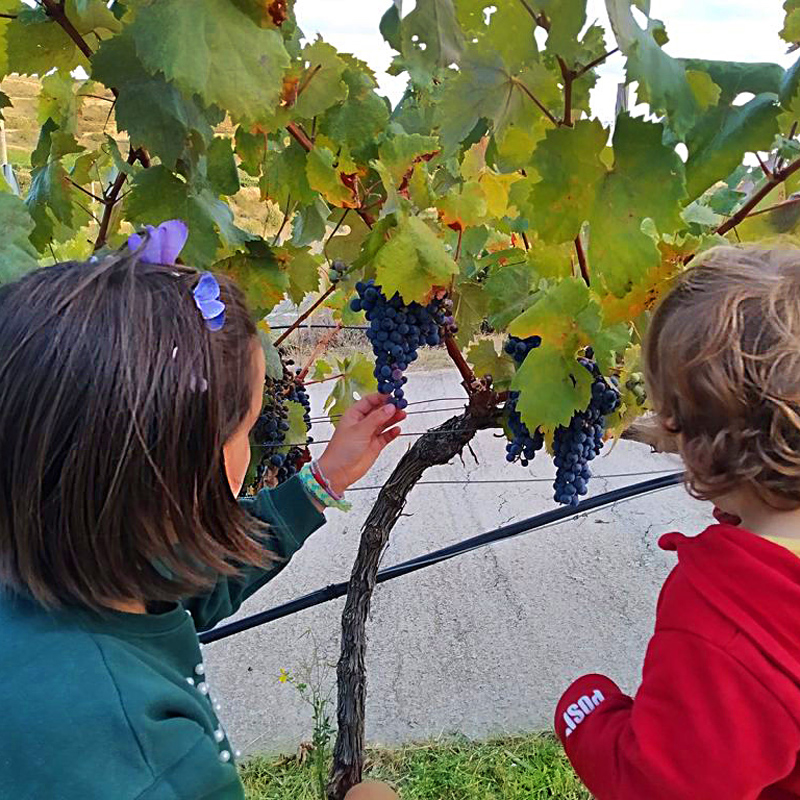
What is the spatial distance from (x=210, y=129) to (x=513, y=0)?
1.32 feet

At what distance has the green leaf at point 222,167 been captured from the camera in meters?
1.23

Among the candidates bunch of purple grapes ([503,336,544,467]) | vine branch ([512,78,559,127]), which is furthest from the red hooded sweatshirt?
vine branch ([512,78,559,127])

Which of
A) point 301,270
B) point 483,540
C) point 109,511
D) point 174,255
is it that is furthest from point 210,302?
point 483,540

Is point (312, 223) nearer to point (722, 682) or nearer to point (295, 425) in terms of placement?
point (295, 425)

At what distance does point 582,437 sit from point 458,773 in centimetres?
174

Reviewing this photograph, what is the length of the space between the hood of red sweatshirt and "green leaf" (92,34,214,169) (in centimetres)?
74

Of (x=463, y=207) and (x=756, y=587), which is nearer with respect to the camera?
(x=756, y=587)

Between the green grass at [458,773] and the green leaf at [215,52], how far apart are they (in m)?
2.16

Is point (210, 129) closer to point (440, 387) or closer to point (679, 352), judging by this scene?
point (679, 352)

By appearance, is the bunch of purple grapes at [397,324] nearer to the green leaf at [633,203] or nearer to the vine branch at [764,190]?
the green leaf at [633,203]

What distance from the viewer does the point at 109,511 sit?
2.47ft

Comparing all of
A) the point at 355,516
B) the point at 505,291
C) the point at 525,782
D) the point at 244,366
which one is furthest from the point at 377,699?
the point at 244,366

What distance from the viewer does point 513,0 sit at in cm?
95

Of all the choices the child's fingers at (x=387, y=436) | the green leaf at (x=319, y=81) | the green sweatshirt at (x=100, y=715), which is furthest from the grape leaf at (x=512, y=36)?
the green sweatshirt at (x=100, y=715)
